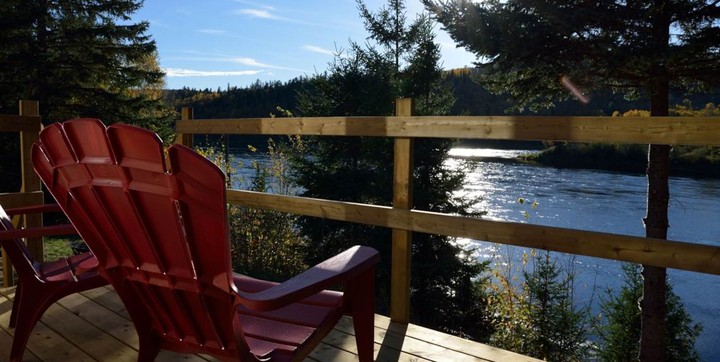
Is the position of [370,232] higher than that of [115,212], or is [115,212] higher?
[115,212]

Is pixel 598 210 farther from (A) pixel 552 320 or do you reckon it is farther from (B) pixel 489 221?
(B) pixel 489 221

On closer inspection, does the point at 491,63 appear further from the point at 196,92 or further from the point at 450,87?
the point at 196,92

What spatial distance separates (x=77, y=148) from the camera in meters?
1.51

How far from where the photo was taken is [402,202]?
8.20 ft

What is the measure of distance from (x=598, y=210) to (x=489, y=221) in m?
16.2

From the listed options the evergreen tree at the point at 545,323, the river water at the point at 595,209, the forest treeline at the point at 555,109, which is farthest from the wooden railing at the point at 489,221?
the river water at the point at 595,209

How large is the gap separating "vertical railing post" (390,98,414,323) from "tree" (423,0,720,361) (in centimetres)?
482

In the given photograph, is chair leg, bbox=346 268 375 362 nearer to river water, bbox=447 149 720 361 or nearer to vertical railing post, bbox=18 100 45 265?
vertical railing post, bbox=18 100 45 265

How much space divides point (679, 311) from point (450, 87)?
268 inches

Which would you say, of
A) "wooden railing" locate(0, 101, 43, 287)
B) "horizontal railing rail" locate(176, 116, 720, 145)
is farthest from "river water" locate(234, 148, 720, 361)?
"horizontal railing rail" locate(176, 116, 720, 145)

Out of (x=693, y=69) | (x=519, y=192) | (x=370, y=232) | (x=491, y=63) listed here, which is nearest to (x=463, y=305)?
(x=370, y=232)

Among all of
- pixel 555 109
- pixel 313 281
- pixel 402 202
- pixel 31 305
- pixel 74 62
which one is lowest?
pixel 31 305

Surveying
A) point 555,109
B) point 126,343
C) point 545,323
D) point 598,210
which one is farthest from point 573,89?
point 598,210

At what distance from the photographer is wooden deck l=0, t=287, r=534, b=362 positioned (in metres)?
2.20
